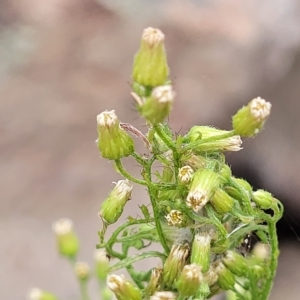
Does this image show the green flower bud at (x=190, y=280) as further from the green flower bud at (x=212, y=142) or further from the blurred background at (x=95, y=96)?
the blurred background at (x=95, y=96)

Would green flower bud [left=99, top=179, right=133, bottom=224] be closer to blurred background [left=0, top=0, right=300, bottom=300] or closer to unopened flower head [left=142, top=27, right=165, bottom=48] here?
unopened flower head [left=142, top=27, right=165, bottom=48]

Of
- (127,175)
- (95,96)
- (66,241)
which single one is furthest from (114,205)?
(95,96)

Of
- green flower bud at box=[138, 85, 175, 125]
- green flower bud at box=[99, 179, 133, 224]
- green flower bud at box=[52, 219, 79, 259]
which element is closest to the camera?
green flower bud at box=[138, 85, 175, 125]

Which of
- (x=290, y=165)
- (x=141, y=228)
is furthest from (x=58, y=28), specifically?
(x=141, y=228)

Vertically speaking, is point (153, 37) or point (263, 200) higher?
point (153, 37)

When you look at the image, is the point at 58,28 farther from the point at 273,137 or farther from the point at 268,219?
the point at 268,219

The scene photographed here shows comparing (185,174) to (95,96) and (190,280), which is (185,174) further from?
(95,96)

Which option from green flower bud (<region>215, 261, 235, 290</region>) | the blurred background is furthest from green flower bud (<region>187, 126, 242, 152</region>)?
the blurred background
